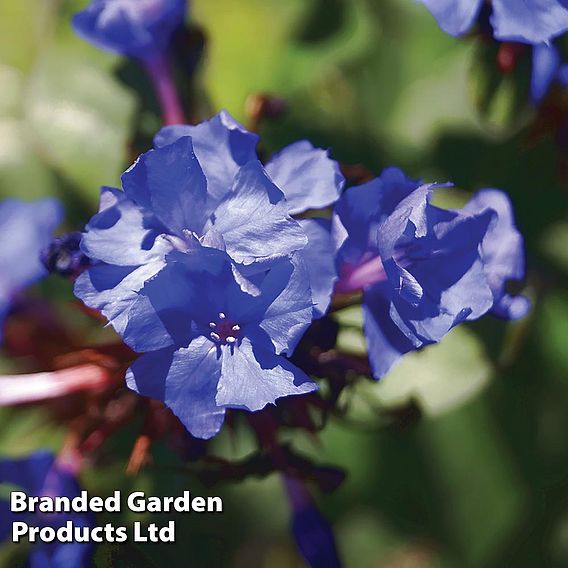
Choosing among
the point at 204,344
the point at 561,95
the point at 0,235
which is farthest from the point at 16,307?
the point at 561,95

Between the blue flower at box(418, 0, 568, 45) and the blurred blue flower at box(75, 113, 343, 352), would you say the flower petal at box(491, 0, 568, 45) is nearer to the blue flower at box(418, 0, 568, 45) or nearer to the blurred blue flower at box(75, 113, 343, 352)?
the blue flower at box(418, 0, 568, 45)

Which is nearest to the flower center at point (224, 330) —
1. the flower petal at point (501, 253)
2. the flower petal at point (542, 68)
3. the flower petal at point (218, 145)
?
the flower petal at point (218, 145)

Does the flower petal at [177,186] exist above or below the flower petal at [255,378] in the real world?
above

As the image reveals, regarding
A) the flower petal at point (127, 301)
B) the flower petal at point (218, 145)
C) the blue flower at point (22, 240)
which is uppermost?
the flower petal at point (218, 145)

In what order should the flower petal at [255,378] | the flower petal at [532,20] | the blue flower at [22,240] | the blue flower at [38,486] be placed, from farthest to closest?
the blue flower at [22,240]
the blue flower at [38,486]
the flower petal at [532,20]
the flower petal at [255,378]

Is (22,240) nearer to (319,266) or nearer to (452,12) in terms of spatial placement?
(319,266)

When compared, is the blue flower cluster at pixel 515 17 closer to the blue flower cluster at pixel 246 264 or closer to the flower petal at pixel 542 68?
the flower petal at pixel 542 68

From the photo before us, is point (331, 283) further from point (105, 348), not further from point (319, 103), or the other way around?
point (319, 103)
